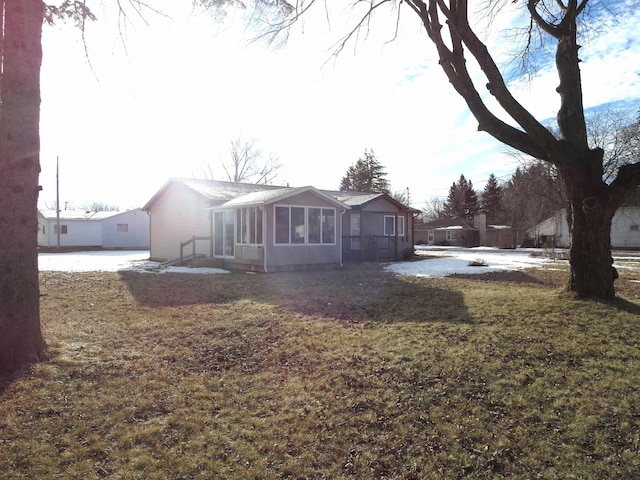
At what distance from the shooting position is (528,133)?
755cm

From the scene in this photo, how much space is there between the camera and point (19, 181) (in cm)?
459

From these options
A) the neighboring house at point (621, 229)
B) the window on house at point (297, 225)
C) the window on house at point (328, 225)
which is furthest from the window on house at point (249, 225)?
the neighboring house at point (621, 229)

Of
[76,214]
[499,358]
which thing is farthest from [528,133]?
[76,214]

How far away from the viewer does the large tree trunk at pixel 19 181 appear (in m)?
4.51

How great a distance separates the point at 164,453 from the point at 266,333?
127 inches

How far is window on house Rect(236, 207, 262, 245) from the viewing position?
50.0ft

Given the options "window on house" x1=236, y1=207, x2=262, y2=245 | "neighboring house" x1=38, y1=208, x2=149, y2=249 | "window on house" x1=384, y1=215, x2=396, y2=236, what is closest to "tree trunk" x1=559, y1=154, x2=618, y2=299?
"window on house" x1=236, y1=207, x2=262, y2=245

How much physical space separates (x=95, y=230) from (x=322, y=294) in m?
33.9

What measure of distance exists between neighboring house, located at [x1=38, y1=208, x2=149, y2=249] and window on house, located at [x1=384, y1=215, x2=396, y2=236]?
908 inches

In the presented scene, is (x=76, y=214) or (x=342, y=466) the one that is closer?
(x=342, y=466)

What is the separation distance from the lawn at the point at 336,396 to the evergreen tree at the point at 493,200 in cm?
5377

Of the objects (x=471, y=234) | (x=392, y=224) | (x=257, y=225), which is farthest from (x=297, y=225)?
(x=471, y=234)

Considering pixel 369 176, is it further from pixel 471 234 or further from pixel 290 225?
pixel 290 225

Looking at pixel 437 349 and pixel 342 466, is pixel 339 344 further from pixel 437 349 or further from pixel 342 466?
pixel 342 466
